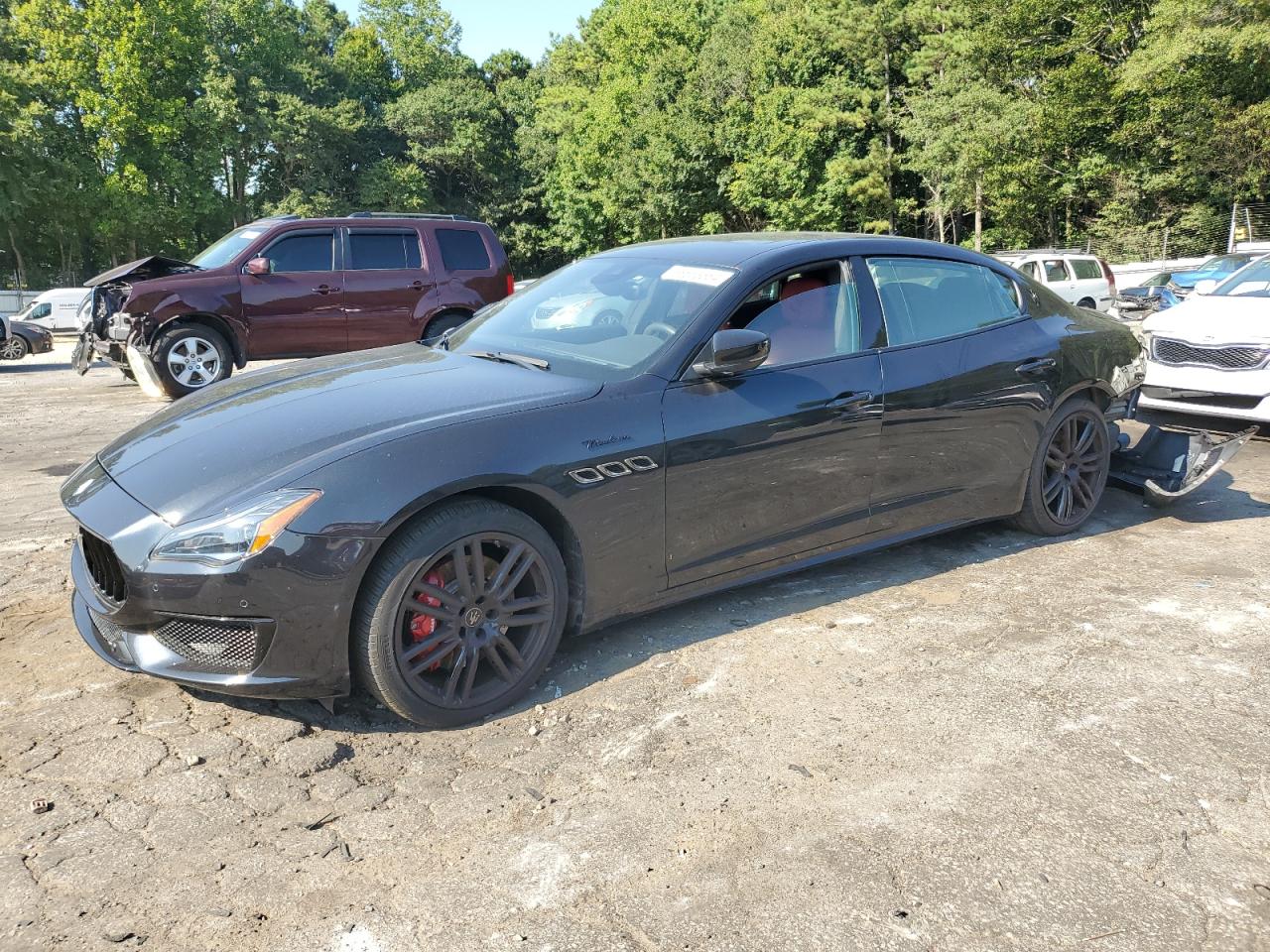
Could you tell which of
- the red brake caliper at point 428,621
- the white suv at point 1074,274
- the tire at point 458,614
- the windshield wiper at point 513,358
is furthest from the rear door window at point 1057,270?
the red brake caliper at point 428,621

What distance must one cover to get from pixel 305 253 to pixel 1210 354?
8699 millimetres

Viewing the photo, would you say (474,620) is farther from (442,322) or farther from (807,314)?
(442,322)

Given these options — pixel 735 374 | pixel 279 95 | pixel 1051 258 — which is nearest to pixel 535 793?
pixel 735 374

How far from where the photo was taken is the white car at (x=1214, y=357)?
7211 mm

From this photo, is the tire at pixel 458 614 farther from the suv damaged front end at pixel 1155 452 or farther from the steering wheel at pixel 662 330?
the suv damaged front end at pixel 1155 452

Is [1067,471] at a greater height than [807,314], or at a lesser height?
lesser

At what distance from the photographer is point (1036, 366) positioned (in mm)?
4773

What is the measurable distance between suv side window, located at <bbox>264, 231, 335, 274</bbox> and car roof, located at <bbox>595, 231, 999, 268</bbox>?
260 inches

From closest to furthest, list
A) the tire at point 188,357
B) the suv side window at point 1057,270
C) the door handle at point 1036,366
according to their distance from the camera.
Result: the door handle at point 1036,366 → the tire at point 188,357 → the suv side window at point 1057,270

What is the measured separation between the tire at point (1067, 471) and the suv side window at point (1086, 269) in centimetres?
1546

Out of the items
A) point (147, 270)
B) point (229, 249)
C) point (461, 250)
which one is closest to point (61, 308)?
point (147, 270)

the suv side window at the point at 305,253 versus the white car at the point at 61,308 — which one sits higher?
the suv side window at the point at 305,253

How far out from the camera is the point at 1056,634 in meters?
3.91

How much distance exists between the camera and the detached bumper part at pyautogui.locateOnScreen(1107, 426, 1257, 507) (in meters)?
5.36
